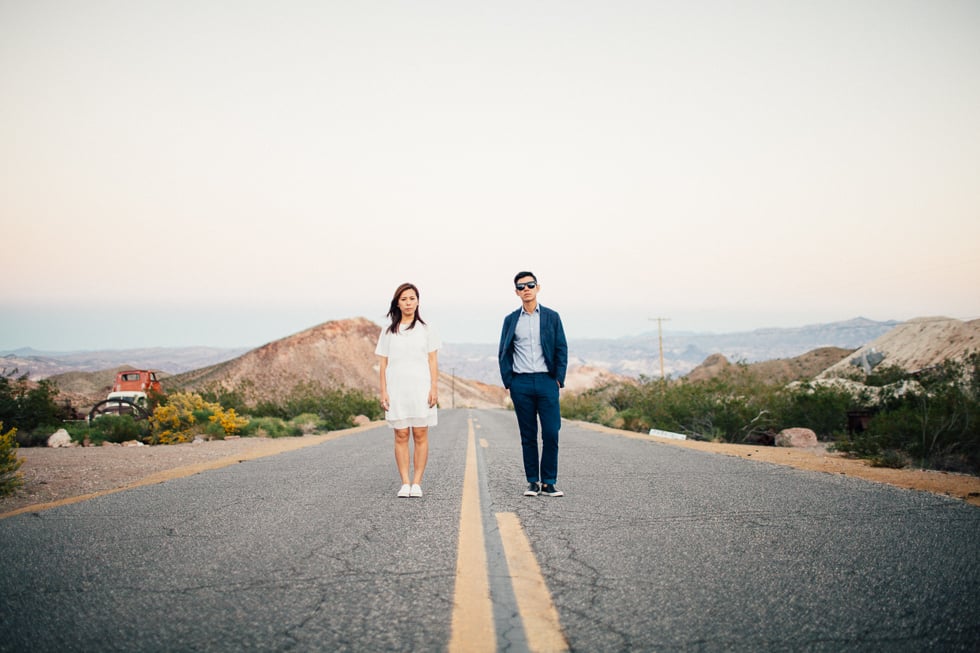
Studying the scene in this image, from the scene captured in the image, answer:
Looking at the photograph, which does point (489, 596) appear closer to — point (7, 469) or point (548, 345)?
point (548, 345)

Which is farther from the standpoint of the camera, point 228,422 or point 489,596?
point 228,422

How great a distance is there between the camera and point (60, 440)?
14555mm

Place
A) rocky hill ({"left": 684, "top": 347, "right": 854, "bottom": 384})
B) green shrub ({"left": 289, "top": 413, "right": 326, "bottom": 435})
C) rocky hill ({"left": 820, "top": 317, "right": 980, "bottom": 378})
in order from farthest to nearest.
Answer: rocky hill ({"left": 684, "top": 347, "right": 854, "bottom": 384}), rocky hill ({"left": 820, "top": 317, "right": 980, "bottom": 378}), green shrub ({"left": 289, "top": 413, "right": 326, "bottom": 435})

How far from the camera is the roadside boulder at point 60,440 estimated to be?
14.4 meters

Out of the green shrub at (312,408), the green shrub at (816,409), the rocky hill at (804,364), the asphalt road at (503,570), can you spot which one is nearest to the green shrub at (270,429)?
the green shrub at (312,408)

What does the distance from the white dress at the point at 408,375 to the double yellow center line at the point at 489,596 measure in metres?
1.74

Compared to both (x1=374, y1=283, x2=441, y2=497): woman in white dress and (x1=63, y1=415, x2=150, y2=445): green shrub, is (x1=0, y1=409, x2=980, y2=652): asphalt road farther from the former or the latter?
(x1=63, y1=415, x2=150, y2=445): green shrub

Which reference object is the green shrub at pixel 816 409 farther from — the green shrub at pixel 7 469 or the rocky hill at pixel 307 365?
the rocky hill at pixel 307 365

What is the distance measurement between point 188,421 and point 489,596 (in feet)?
52.2

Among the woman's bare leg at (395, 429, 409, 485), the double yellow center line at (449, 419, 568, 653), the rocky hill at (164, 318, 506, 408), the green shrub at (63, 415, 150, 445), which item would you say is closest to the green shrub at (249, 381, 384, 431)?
the green shrub at (63, 415, 150, 445)

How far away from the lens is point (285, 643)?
7.95 ft

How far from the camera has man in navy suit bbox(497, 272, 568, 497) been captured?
6.27 meters

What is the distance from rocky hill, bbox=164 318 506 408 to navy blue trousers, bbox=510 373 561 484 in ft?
205

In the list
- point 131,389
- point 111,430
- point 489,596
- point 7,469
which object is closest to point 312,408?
point 131,389
